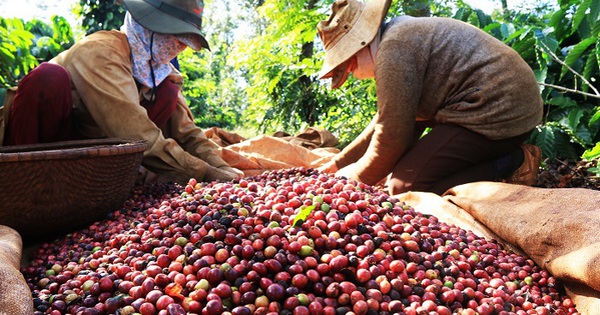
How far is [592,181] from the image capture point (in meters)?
3.50

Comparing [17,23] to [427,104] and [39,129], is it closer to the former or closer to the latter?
[39,129]

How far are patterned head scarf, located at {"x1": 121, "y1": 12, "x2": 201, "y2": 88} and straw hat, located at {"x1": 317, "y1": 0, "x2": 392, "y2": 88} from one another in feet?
3.03

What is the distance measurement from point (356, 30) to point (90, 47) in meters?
1.60

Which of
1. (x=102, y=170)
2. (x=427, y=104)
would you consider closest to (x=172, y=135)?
(x=102, y=170)

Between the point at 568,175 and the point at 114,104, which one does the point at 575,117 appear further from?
the point at 114,104

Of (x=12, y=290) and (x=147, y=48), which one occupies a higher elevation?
(x=147, y=48)

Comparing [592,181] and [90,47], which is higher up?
[90,47]

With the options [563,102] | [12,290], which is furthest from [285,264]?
[563,102]

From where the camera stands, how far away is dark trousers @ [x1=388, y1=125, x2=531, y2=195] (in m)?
2.86

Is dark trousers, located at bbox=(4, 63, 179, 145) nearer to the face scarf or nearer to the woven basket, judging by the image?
the woven basket

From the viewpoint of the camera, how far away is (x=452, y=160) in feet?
9.52

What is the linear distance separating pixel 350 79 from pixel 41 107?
358cm

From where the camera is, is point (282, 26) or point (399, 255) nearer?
point (399, 255)

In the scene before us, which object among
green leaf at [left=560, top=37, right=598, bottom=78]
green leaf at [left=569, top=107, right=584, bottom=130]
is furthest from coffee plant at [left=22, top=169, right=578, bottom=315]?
green leaf at [left=560, top=37, right=598, bottom=78]
